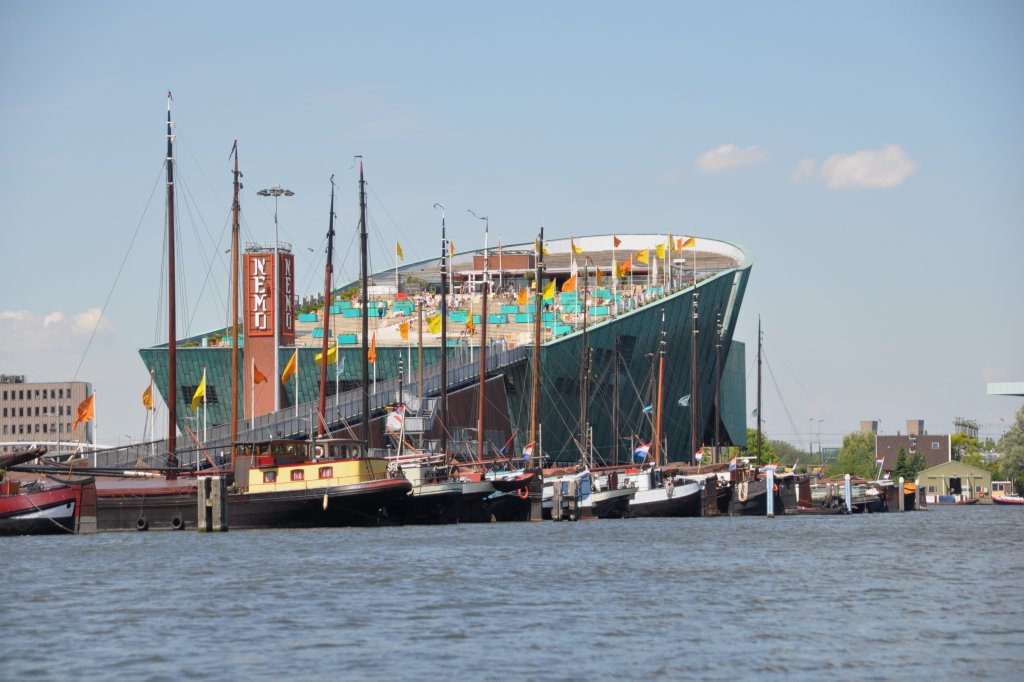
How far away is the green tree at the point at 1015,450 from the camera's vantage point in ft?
502

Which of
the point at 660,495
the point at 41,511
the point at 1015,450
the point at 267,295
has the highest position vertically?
the point at 267,295

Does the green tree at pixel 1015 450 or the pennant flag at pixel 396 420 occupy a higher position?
the pennant flag at pixel 396 420

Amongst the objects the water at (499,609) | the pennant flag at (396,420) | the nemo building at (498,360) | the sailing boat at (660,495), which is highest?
the nemo building at (498,360)

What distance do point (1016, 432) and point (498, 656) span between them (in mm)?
131771

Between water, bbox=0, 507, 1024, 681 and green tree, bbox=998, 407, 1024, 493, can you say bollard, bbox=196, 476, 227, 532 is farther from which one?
green tree, bbox=998, 407, 1024, 493

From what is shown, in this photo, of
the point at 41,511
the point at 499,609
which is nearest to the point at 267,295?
the point at 41,511

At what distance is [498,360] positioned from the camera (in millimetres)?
111875

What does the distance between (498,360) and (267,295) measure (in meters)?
16.5

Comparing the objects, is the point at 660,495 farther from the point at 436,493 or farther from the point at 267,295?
the point at 267,295

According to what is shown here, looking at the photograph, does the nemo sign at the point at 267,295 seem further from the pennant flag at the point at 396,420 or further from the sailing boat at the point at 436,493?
the sailing boat at the point at 436,493

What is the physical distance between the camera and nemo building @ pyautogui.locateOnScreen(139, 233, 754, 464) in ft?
333

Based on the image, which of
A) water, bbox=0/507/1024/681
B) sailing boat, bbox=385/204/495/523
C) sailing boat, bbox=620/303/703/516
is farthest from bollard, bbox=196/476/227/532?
sailing boat, bbox=620/303/703/516

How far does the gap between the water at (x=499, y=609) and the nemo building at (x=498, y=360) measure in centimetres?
3080

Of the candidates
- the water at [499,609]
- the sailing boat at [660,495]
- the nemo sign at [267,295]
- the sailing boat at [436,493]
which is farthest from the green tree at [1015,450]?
the water at [499,609]
